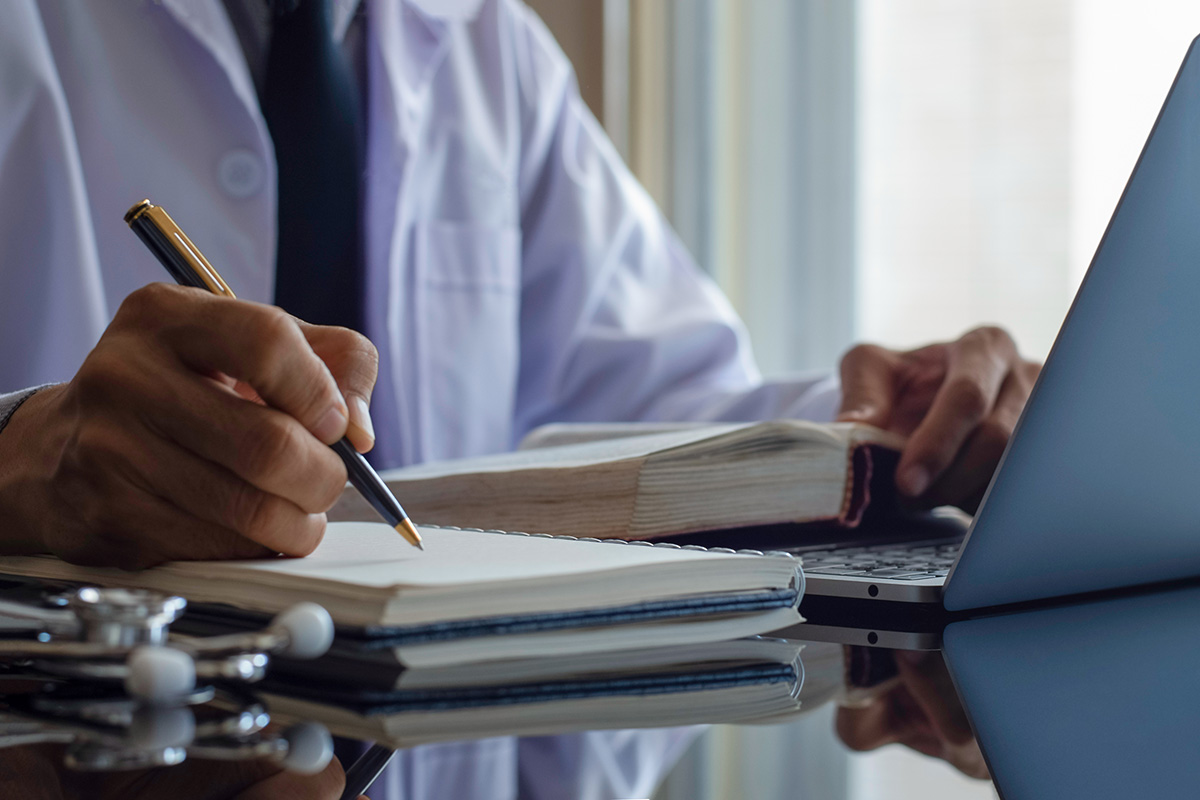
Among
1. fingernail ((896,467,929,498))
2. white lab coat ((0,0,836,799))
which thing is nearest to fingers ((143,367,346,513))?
fingernail ((896,467,929,498))

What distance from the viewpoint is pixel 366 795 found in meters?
0.24

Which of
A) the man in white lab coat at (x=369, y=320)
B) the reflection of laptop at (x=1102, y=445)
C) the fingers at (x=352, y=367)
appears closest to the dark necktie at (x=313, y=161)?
the man in white lab coat at (x=369, y=320)

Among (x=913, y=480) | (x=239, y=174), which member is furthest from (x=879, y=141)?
(x=913, y=480)

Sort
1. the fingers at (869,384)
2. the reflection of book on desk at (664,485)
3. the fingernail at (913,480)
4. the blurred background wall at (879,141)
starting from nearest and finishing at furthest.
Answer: the reflection of book on desk at (664,485)
the fingernail at (913,480)
the fingers at (869,384)
the blurred background wall at (879,141)

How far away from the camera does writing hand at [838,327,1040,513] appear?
660mm

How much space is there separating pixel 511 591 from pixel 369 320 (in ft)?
2.70

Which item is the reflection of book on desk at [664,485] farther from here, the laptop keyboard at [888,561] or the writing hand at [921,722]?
the writing hand at [921,722]

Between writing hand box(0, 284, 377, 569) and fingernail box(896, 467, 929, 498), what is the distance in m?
0.35

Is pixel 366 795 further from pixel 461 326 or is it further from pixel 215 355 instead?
pixel 461 326

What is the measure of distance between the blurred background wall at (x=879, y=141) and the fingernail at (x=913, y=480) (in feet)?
4.38

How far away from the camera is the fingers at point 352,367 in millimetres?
405

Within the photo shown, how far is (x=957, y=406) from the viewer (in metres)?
0.68

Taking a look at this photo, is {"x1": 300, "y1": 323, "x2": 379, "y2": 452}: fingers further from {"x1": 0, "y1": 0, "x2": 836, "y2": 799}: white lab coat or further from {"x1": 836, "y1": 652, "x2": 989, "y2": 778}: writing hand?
{"x1": 0, "y1": 0, "x2": 836, "y2": 799}: white lab coat

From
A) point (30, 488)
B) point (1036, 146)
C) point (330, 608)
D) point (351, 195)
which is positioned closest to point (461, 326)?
point (351, 195)
